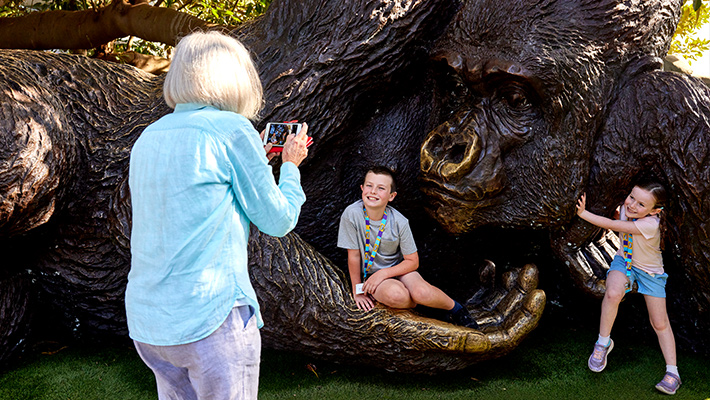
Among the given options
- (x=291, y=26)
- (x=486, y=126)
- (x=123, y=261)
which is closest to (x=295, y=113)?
(x=291, y=26)

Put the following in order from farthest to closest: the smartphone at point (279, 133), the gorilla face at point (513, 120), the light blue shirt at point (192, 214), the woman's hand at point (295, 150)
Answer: the gorilla face at point (513, 120), the smartphone at point (279, 133), the woman's hand at point (295, 150), the light blue shirt at point (192, 214)

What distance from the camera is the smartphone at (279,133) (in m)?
2.15

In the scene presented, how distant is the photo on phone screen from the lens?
7.05 feet

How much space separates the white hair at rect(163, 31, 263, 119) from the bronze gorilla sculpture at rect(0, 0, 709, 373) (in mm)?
1109

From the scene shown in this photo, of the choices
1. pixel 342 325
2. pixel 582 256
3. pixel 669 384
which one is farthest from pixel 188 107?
pixel 669 384

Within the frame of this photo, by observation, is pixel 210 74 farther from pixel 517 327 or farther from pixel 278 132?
pixel 517 327

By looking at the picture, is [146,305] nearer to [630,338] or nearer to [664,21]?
[664,21]

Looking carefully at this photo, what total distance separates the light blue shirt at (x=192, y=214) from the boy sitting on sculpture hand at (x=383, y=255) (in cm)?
117

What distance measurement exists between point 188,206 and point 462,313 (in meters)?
1.68

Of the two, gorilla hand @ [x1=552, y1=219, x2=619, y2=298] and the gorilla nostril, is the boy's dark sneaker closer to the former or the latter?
gorilla hand @ [x1=552, y1=219, x2=619, y2=298]

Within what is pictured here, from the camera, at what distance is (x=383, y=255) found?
2.89m

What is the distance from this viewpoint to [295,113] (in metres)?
2.91

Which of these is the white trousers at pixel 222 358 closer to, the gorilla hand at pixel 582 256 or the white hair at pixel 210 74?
the white hair at pixel 210 74

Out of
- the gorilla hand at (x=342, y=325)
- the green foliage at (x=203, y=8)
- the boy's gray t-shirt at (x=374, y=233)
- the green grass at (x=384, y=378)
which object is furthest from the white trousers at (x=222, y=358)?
the green foliage at (x=203, y=8)
